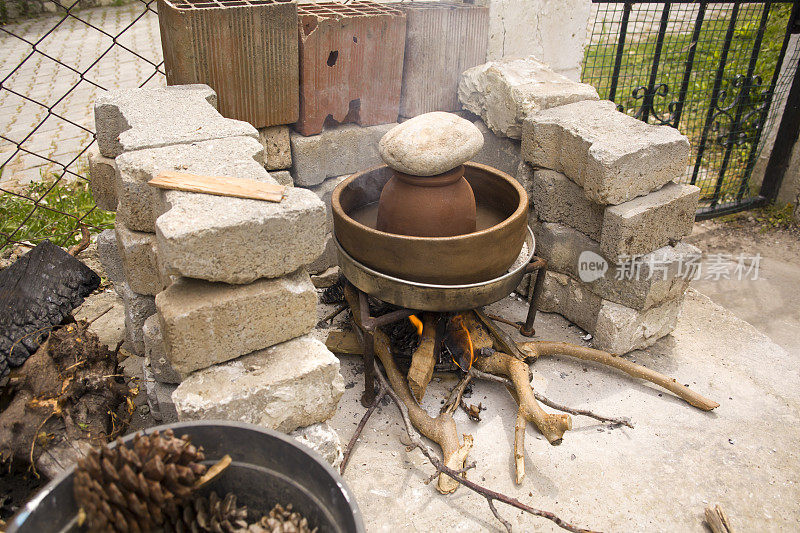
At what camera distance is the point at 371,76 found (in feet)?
12.4

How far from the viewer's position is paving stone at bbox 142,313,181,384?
108 inches

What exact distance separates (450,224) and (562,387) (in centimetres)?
125

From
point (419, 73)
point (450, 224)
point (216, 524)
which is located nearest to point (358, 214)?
point (450, 224)

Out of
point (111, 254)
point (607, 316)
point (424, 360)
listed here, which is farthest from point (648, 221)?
point (111, 254)

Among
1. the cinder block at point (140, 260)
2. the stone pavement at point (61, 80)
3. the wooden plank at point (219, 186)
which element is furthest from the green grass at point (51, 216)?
the wooden plank at point (219, 186)

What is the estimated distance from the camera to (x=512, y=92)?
154 inches

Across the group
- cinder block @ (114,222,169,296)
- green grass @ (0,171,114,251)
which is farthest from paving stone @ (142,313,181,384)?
green grass @ (0,171,114,251)

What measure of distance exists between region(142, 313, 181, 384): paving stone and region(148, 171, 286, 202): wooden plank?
0.78m

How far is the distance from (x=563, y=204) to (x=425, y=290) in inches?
51.7

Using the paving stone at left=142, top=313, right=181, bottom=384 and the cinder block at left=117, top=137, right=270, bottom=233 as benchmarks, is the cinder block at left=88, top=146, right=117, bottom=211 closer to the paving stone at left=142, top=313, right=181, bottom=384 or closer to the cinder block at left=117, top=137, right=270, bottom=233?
the cinder block at left=117, top=137, right=270, bottom=233

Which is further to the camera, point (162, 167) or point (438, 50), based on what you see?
point (438, 50)

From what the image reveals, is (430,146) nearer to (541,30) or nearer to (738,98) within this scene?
(541,30)

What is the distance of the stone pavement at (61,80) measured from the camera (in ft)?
20.1

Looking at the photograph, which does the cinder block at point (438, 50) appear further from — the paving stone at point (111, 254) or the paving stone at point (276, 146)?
the paving stone at point (111, 254)
